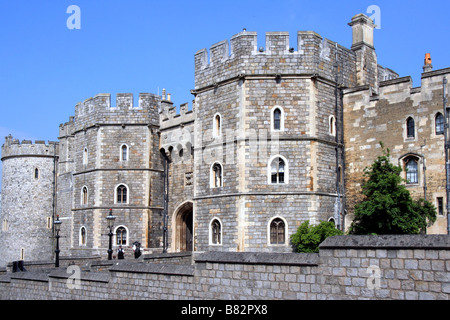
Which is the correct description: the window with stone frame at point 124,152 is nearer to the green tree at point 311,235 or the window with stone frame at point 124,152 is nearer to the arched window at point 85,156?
the arched window at point 85,156

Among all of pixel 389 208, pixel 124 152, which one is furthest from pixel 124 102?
pixel 389 208

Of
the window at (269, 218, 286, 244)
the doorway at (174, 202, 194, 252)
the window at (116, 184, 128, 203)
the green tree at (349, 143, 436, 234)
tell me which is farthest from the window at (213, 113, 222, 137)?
the window at (116, 184, 128, 203)

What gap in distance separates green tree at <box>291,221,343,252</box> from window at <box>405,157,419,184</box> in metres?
3.55

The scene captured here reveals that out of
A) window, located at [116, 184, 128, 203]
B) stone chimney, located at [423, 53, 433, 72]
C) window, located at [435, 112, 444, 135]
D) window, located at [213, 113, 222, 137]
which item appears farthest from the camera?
window, located at [116, 184, 128, 203]

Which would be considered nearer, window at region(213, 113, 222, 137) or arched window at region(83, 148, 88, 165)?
window at region(213, 113, 222, 137)

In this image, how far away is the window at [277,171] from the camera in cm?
2064

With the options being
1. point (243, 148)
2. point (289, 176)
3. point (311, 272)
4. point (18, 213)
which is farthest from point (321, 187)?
point (18, 213)

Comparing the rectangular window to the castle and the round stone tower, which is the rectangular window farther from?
the round stone tower

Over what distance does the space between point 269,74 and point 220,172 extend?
14.1 ft

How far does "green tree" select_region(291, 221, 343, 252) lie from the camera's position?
62.2 feet

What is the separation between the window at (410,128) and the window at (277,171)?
492 cm

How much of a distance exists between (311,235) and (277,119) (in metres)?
4.72

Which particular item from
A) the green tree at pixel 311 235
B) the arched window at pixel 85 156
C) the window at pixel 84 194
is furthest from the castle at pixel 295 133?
the window at pixel 84 194

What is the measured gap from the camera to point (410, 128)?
2092 centimetres
